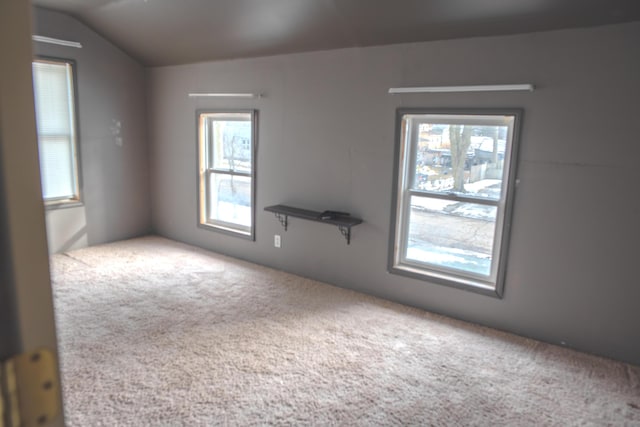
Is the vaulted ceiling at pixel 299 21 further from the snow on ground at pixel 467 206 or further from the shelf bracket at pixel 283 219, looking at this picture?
the shelf bracket at pixel 283 219

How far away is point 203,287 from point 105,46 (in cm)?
288

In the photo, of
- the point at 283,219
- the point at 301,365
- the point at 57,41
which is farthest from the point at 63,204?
the point at 301,365

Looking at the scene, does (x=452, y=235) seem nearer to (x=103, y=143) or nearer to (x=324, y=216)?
(x=324, y=216)

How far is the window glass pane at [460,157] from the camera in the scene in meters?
3.12

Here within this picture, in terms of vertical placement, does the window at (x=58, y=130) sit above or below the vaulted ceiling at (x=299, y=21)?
below

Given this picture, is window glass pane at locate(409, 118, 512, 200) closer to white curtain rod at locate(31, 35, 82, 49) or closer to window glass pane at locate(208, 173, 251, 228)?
window glass pane at locate(208, 173, 251, 228)

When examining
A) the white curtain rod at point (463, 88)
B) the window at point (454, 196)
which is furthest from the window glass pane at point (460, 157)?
the white curtain rod at point (463, 88)

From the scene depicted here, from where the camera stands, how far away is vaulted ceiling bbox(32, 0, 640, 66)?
2604 millimetres

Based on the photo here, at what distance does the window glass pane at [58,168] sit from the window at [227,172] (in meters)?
1.34

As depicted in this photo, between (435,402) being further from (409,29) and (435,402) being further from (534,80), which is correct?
(409,29)

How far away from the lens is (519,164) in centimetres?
295

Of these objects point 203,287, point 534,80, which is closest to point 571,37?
point 534,80

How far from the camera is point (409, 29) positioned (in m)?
3.09

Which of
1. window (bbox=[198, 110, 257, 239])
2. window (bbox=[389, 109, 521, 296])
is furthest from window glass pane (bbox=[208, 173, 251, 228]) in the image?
window (bbox=[389, 109, 521, 296])
